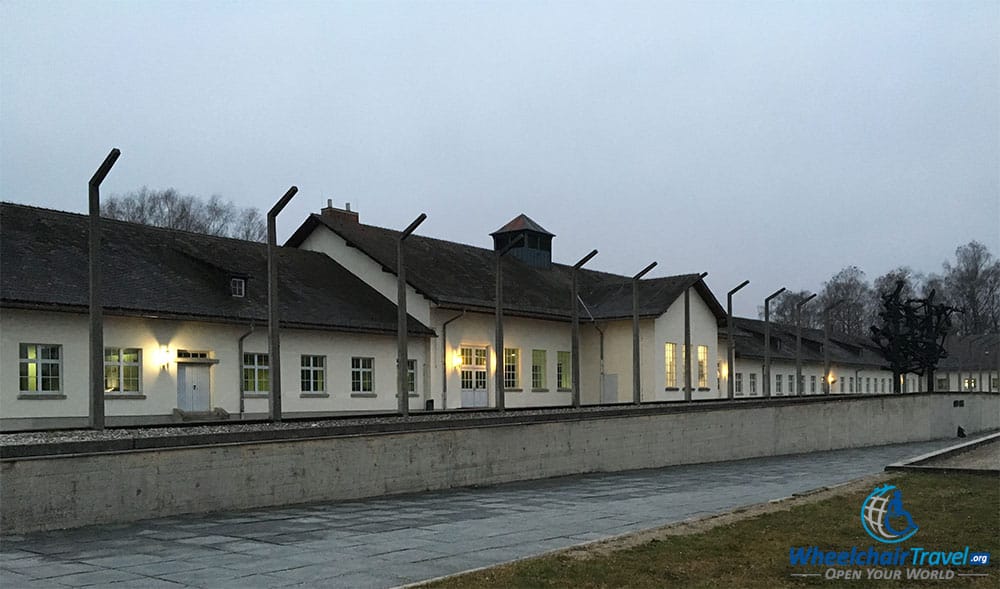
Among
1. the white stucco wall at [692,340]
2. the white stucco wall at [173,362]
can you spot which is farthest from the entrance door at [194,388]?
the white stucco wall at [692,340]

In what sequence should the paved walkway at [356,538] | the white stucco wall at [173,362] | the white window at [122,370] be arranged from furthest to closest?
the white window at [122,370]
the white stucco wall at [173,362]
the paved walkway at [356,538]

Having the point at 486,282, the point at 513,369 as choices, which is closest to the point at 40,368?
the point at 513,369

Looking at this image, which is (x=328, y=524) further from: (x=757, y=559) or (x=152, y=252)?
(x=152, y=252)

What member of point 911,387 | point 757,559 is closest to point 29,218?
point 757,559

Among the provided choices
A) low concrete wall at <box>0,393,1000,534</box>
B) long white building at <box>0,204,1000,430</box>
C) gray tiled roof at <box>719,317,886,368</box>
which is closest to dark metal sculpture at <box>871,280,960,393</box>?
long white building at <box>0,204,1000,430</box>

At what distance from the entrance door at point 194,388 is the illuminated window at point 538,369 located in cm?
1599

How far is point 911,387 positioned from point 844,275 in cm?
4527

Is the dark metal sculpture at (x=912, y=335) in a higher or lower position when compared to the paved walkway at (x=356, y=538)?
higher

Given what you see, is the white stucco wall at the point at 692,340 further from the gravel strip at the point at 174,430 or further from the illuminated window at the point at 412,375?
the gravel strip at the point at 174,430

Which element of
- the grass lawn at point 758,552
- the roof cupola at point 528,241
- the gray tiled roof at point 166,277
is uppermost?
the roof cupola at point 528,241

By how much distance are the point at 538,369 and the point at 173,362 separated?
17807 mm

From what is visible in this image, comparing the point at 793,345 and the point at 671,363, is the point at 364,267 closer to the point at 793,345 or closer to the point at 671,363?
the point at 671,363

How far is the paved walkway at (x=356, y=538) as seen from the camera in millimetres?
9594

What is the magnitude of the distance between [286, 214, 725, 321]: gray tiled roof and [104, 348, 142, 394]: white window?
11.5 meters
